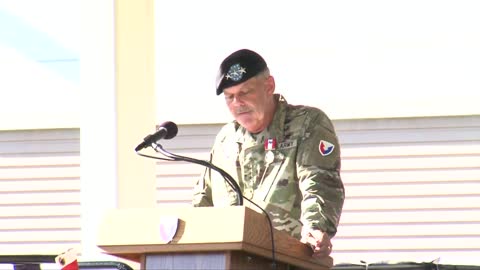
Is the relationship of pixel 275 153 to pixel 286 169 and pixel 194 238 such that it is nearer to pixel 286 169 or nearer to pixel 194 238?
pixel 286 169

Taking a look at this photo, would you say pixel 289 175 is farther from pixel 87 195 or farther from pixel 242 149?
pixel 87 195

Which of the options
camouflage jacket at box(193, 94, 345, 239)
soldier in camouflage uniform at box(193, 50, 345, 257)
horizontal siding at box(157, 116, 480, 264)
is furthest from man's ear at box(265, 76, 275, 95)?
horizontal siding at box(157, 116, 480, 264)

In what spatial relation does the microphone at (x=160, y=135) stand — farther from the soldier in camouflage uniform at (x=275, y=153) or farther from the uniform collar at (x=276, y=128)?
the uniform collar at (x=276, y=128)

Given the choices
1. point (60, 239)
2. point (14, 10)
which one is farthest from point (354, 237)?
point (14, 10)

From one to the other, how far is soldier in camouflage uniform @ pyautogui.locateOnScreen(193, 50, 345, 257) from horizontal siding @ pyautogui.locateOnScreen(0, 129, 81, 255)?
5121mm

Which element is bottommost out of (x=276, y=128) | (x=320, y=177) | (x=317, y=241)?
(x=317, y=241)

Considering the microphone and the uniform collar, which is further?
the uniform collar

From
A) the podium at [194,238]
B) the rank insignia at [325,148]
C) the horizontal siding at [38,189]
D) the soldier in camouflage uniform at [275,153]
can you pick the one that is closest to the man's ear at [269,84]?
the soldier in camouflage uniform at [275,153]

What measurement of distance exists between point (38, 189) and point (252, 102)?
5.63 m

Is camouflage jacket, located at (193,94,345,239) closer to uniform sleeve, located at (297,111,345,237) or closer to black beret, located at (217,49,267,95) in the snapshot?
uniform sleeve, located at (297,111,345,237)

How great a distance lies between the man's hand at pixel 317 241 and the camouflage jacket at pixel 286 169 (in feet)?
0.70

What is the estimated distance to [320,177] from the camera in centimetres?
441

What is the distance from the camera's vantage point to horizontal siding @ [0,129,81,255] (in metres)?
9.70

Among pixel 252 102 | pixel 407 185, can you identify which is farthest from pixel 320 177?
pixel 407 185
